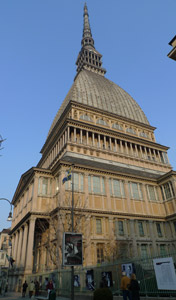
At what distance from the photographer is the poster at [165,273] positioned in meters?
11.1

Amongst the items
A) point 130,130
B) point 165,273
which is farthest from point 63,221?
point 130,130

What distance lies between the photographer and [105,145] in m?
48.9

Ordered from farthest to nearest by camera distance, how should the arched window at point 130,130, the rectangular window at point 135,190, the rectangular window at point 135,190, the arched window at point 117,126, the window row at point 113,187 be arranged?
the arched window at point 130,130, the arched window at point 117,126, the rectangular window at point 135,190, the rectangular window at point 135,190, the window row at point 113,187

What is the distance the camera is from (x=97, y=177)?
122ft

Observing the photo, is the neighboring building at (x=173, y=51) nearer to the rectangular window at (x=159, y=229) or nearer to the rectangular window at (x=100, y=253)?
the rectangular window at (x=100, y=253)

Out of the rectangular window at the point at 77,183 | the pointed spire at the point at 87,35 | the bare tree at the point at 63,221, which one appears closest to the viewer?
the bare tree at the point at 63,221

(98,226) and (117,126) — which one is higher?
(117,126)

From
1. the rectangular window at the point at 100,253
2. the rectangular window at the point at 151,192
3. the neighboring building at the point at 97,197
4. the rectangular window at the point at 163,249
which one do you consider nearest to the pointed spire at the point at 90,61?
the neighboring building at the point at 97,197

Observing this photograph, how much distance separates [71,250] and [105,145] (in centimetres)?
3494

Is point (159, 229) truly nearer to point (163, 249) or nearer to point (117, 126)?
point (163, 249)

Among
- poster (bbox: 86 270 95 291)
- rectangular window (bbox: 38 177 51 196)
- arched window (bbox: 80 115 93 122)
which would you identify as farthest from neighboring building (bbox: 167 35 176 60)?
arched window (bbox: 80 115 93 122)

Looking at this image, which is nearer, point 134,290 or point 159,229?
point 134,290

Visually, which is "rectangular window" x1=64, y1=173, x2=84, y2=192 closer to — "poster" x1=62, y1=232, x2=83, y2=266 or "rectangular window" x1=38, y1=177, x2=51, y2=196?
"rectangular window" x1=38, y1=177, x2=51, y2=196

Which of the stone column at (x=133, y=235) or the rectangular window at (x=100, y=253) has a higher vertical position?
the stone column at (x=133, y=235)
